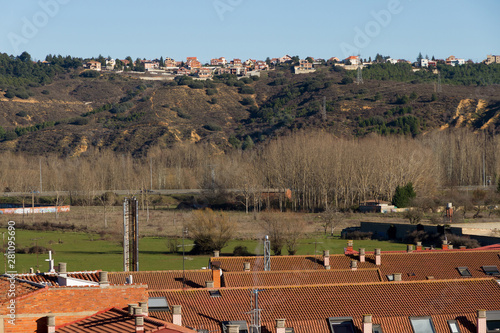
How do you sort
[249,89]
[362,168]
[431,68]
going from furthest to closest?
1. [431,68]
2. [249,89]
3. [362,168]

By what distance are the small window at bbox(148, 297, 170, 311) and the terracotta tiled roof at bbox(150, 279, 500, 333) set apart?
7.9 inches

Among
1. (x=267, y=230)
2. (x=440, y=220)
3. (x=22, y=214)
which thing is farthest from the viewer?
(x=22, y=214)

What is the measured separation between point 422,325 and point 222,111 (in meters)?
124

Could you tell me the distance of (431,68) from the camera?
173250mm

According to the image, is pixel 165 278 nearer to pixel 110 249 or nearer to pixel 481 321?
pixel 481 321

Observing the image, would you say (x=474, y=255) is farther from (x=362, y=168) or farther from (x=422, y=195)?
(x=362, y=168)

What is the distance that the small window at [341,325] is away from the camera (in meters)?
17.5

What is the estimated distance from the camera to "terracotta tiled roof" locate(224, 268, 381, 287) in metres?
22.6

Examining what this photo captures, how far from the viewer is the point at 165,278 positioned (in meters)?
23.0

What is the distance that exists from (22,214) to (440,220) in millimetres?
31416

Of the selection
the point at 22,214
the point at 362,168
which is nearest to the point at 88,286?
the point at 22,214

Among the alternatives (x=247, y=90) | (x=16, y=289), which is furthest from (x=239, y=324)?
(x=247, y=90)

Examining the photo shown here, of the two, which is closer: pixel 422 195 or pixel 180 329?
pixel 180 329

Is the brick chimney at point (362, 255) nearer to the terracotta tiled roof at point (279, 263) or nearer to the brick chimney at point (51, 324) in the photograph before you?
the terracotta tiled roof at point (279, 263)
